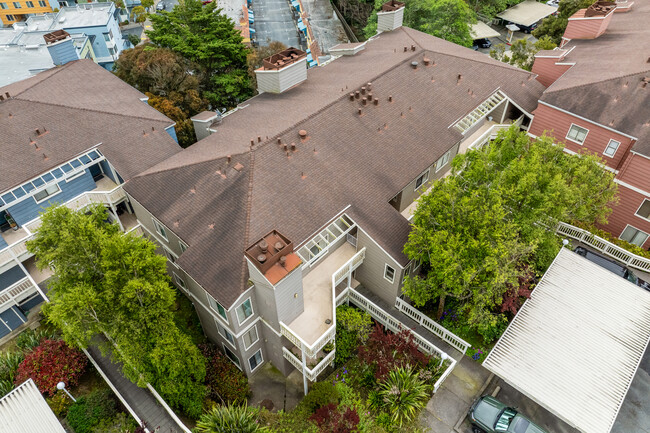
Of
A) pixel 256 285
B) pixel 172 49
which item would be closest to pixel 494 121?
pixel 256 285

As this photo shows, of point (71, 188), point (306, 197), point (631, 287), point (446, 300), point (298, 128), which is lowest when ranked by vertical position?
point (446, 300)

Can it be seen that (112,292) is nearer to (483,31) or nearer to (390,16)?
(390,16)

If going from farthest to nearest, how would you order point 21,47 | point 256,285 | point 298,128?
1. point 21,47
2. point 298,128
3. point 256,285

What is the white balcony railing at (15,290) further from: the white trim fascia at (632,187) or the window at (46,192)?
the white trim fascia at (632,187)

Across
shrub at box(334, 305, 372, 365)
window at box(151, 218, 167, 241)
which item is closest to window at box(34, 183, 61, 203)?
window at box(151, 218, 167, 241)

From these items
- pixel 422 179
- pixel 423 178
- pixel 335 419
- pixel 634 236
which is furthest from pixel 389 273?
pixel 634 236

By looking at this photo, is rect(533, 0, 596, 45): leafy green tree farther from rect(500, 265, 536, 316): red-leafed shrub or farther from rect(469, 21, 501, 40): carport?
rect(500, 265, 536, 316): red-leafed shrub

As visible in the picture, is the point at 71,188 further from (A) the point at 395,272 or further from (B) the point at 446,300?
(B) the point at 446,300

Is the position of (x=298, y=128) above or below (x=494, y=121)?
above
